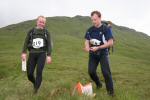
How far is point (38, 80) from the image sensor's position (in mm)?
12938

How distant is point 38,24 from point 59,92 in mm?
2737

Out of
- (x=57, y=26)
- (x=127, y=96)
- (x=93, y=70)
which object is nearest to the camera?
(x=127, y=96)

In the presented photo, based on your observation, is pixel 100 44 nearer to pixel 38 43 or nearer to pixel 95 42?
pixel 95 42

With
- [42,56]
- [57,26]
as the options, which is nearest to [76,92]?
[42,56]

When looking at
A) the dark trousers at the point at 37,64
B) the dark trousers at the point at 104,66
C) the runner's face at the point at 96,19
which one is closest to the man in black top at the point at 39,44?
the dark trousers at the point at 37,64

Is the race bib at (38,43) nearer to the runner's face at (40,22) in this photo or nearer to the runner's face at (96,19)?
the runner's face at (40,22)

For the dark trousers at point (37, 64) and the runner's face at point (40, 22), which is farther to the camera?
the runner's face at point (40, 22)

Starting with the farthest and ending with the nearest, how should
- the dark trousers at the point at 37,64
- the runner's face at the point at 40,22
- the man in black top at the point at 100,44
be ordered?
the runner's face at the point at 40,22, the dark trousers at the point at 37,64, the man in black top at the point at 100,44

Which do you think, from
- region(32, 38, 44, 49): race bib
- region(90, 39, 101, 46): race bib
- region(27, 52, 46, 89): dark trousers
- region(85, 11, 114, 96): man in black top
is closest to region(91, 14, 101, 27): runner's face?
region(85, 11, 114, 96): man in black top

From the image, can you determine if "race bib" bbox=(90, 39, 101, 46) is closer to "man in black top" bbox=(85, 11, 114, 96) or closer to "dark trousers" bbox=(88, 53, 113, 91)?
"man in black top" bbox=(85, 11, 114, 96)

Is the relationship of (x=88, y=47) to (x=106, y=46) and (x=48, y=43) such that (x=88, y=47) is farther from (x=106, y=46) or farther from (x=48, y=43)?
(x=48, y=43)

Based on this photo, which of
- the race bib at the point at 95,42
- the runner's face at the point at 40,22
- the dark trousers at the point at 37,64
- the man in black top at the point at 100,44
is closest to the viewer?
the man in black top at the point at 100,44

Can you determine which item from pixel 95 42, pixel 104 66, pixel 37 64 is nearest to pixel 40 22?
pixel 37 64

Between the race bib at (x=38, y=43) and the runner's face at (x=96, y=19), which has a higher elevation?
the runner's face at (x=96, y=19)
